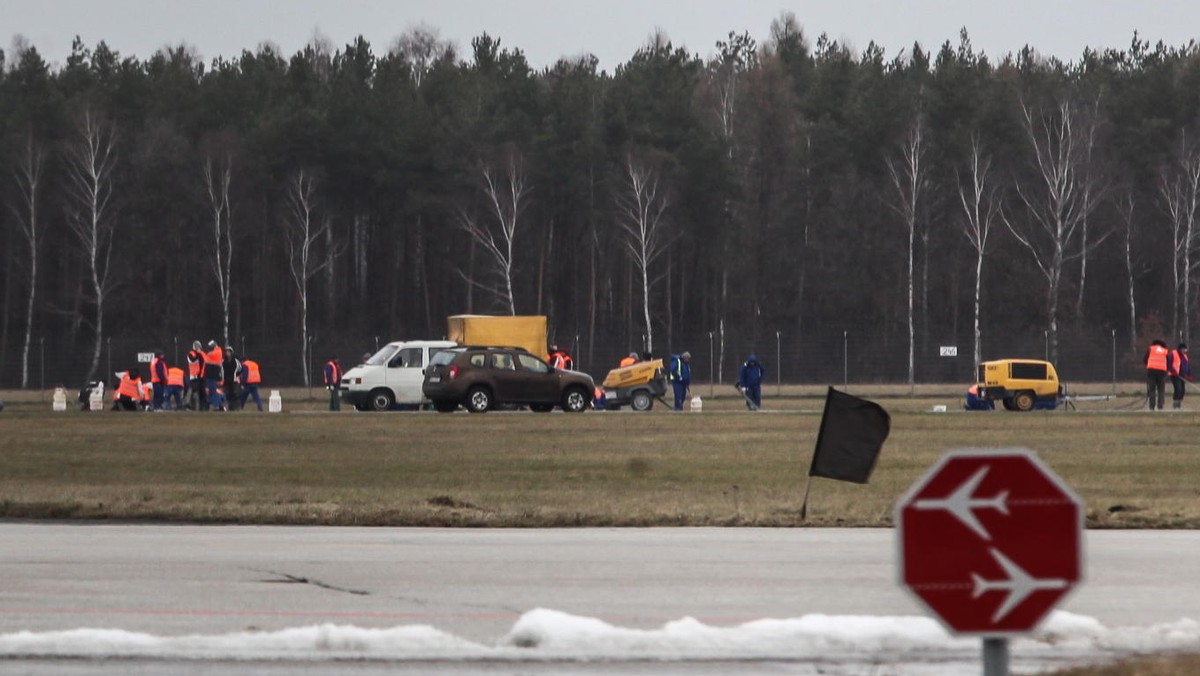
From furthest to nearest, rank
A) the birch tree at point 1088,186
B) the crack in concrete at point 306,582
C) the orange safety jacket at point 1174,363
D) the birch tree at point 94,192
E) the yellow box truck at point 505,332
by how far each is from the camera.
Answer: the birch tree at point 94,192 < the birch tree at point 1088,186 < the yellow box truck at point 505,332 < the orange safety jacket at point 1174,363 < the crack in concrete at point 306,582

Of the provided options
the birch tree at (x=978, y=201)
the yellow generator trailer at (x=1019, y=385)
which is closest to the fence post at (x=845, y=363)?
the birch tree at (x=978, y=201)

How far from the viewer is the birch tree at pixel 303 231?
82.4m

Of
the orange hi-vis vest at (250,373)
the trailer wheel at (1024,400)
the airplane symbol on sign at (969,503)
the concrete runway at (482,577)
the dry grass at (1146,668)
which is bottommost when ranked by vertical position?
the concrete runway at (482,577)

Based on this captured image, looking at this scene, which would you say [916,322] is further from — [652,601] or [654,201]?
[652,601]

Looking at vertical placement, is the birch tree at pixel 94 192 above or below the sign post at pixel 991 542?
above

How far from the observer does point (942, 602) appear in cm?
586

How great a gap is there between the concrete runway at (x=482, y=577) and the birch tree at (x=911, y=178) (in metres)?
65.5

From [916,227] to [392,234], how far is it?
84.0 feet

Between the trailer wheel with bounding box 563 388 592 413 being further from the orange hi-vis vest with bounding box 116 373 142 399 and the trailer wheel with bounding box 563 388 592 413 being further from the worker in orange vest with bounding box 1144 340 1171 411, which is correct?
the worker in orange vest with bounding box 1144 340 1171 411

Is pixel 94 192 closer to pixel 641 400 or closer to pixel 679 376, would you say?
pixel 641 400

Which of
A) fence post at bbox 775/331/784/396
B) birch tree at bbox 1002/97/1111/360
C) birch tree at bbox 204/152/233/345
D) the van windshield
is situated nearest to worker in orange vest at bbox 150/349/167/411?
the van windshield

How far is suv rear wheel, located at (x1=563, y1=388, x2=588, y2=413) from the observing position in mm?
42812

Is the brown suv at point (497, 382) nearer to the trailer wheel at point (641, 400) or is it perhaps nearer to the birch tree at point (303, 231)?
the trailer wheel at point (641, 400)

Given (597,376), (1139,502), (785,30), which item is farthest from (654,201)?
(1139,502)
